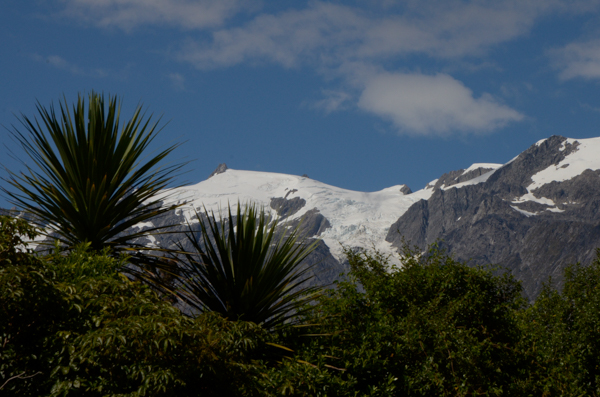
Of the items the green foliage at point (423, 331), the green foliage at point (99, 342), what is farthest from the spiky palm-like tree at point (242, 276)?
the green foliage at point (99, 342)

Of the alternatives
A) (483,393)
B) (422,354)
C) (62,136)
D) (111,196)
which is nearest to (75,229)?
(111,196)

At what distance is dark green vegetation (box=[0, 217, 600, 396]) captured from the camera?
520 cm

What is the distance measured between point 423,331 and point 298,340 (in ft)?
8.06

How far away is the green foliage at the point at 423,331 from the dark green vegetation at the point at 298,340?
0.08 feet

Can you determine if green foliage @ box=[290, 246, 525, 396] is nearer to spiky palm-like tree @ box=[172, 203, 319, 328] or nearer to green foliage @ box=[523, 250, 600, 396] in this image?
green foliage @ box=[523, 250, 600, 396]

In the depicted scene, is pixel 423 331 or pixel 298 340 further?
pixel 423 331

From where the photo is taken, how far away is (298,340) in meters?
8.30

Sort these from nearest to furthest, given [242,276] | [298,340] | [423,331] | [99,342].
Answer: [99,342], [242,276], [298,340], [423,331]

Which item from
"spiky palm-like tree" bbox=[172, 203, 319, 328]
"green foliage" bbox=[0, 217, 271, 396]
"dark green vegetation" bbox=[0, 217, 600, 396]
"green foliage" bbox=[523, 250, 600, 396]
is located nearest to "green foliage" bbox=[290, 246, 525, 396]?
"dark green vegetation" bbox=[0, 217, 600, 396]

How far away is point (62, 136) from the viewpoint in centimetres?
803

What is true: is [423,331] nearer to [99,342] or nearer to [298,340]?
[298,340]

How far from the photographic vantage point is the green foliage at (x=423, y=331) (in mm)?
8391

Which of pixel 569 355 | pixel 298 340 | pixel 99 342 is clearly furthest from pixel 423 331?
pixel 99 342

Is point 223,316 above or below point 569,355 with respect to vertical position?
above
